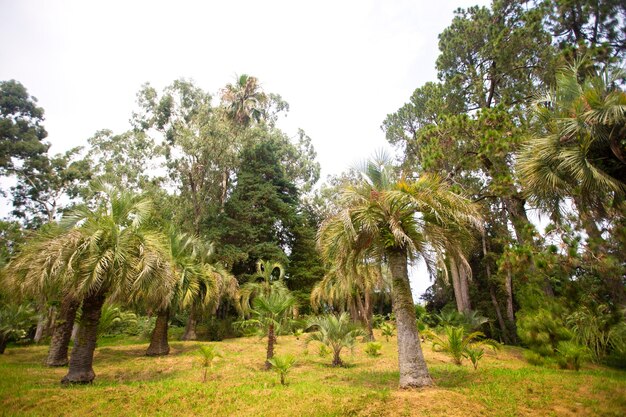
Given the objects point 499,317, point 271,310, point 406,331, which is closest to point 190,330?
point 271,310

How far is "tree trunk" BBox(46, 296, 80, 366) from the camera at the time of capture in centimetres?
1266

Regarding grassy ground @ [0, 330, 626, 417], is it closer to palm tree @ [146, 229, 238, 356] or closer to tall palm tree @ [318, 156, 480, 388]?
tall palm tree @ [318, 156, 480, 388]

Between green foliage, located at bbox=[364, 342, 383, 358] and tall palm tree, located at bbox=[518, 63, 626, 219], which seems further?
green foliage, located at bbox=[364, 342, 383, 358]

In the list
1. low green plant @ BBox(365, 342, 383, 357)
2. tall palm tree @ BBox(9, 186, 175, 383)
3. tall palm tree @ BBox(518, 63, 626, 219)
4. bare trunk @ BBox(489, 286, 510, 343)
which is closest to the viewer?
tall palm tree @ BBox(518, 63, 626, 219)

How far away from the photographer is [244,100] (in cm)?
3058

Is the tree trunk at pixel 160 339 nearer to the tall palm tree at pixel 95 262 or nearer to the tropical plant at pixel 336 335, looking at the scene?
the tall palm tree at pixel 95 262

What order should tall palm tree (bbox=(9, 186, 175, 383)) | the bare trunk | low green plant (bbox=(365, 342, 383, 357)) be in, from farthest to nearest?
the bare trunk < low green plant (bbox=(365, 342, 383, 357)) < tall palm tree (bbox=(9, 186, 175, 383))

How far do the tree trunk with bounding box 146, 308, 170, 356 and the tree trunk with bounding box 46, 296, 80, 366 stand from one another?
3.39m

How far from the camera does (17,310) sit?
15.0 metres

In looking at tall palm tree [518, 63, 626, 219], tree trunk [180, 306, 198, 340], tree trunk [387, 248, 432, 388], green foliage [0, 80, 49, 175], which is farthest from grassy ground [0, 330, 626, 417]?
green foliage [0, 80, 49, 175]

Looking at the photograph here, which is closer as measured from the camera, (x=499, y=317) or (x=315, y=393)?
(x=315, y=393)

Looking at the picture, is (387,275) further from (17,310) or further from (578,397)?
(17,310)

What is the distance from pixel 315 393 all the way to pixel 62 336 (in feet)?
35.1

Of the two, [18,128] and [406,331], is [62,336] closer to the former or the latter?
[406,331]
